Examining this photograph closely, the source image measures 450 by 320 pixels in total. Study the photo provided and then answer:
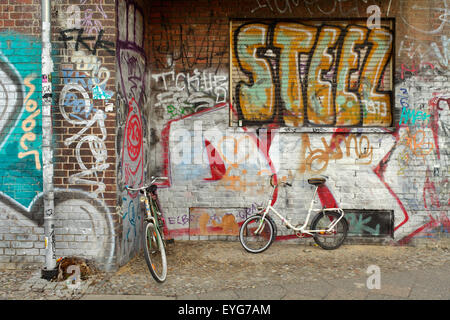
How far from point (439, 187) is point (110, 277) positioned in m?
5.14

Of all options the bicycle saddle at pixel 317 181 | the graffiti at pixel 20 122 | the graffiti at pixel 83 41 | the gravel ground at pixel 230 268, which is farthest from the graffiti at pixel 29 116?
the bicycle saddle at pixel 317 181

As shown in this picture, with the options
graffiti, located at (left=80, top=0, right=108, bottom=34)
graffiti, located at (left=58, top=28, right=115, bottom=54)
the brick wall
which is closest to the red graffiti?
the brick wall

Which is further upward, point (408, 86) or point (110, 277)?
point (408, 86)

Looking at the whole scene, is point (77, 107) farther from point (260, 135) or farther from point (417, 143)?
point (417, 143)

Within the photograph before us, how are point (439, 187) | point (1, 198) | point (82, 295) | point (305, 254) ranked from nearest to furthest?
point (82, 295) → point (1, 198) → point (305, 254) → point (439, 187)

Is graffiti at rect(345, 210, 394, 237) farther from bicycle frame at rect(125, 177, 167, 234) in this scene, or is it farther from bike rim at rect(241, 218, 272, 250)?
bicycle frame at rect(125, 177, 167, 234)

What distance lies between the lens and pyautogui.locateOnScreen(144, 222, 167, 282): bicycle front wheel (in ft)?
14.0

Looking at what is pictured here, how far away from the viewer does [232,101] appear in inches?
233

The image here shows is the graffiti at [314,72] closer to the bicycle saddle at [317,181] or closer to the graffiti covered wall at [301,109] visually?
the graffiti covered wall at [301,109]

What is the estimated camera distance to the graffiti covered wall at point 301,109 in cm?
570

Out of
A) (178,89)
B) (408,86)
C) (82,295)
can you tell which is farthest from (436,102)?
(82,295)

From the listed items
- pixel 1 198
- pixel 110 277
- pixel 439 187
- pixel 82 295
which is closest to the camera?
pixel 82 295

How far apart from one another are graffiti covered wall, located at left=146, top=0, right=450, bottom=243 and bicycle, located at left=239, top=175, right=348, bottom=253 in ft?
1.00

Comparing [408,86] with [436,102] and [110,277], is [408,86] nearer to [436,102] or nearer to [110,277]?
[436,102]
